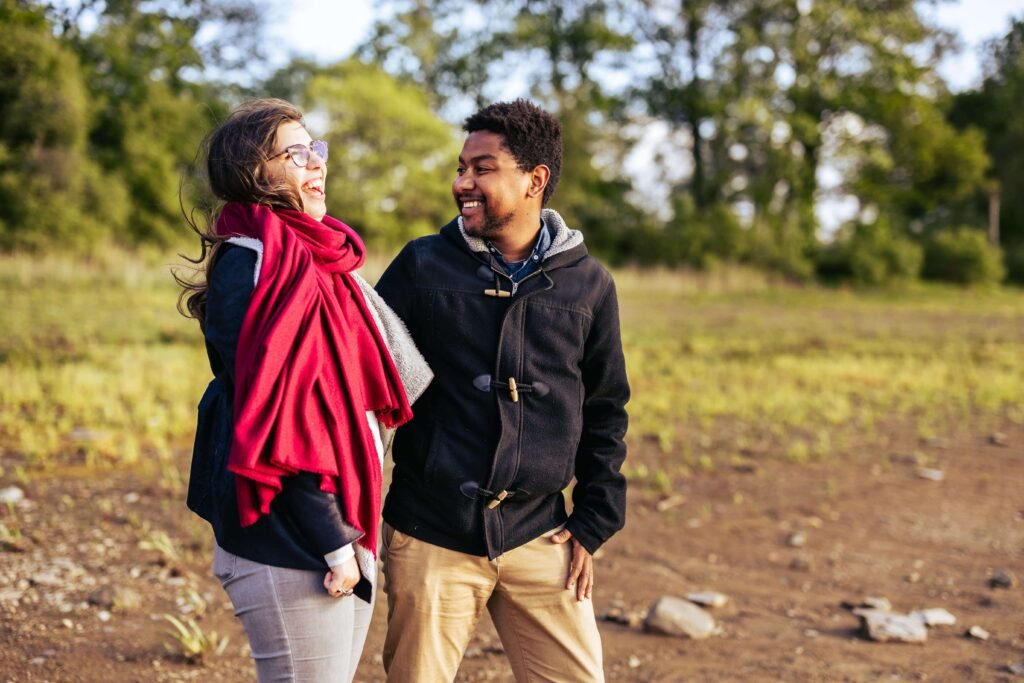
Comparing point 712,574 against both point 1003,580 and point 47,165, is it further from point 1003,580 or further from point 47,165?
point 47,165

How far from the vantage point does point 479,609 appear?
276 cm

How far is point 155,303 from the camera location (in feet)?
51.9

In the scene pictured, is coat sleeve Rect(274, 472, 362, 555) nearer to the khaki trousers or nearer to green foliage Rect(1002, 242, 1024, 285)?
the khaki trousers

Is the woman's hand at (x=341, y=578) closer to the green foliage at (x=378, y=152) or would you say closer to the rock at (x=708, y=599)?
the rock at (x=708, y=599)

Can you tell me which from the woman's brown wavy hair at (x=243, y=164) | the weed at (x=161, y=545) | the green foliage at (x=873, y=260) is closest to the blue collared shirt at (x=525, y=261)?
the woman's brown wavy hair at (x=243, y=164)

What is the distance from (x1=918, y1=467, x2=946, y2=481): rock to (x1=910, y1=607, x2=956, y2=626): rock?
289cm

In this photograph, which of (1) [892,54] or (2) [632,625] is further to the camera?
(1) [892,54]

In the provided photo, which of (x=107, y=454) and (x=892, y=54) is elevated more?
(x=892, y=54)

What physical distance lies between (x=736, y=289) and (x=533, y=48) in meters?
12.6

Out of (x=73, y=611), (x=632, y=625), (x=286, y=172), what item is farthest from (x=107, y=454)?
(x=286, y=172)

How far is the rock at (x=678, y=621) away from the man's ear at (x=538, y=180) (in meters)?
2.68

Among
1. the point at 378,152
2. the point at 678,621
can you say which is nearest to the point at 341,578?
the point at 678,621

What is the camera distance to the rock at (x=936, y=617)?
489cm

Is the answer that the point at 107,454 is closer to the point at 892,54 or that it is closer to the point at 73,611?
the point at 73,611
